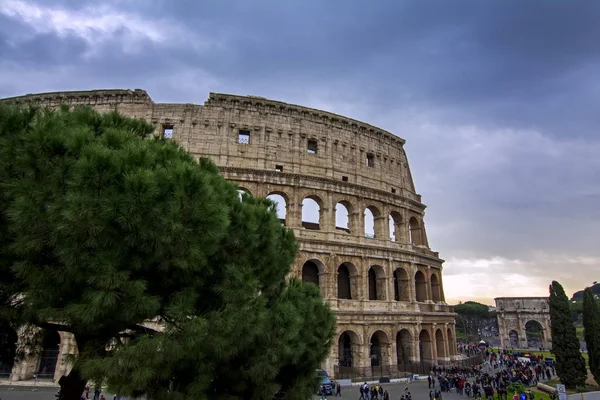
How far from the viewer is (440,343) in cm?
2570

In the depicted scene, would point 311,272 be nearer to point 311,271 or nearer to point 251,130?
point 311,271

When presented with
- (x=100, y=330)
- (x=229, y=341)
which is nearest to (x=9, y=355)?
(x=100, y=330)

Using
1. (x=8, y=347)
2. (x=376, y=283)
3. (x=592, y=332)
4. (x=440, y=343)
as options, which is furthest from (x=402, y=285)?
(x=8, y=347)

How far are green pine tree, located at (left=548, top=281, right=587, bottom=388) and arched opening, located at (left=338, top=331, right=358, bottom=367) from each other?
1125 cm

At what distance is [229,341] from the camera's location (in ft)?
19.1

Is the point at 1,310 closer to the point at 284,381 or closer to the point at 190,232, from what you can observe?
the point at 190,232

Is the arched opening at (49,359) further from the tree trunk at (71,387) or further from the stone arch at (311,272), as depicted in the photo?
the tree trunk at (71,387)

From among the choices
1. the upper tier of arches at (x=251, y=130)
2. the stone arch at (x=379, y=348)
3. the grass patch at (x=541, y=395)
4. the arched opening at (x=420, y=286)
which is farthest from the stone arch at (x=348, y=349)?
the upper tier of arches at (x=251, y=130)

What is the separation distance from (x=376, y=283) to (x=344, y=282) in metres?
2.16

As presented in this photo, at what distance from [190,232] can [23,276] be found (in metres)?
2.50

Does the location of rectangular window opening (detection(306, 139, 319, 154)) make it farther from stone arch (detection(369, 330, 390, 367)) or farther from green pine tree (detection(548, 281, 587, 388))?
green pine tree (detection(548, 281, 587, 388))

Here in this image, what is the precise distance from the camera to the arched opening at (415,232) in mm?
27859

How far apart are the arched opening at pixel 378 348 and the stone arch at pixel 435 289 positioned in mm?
6513

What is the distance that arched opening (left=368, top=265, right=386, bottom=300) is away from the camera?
23531 mm
